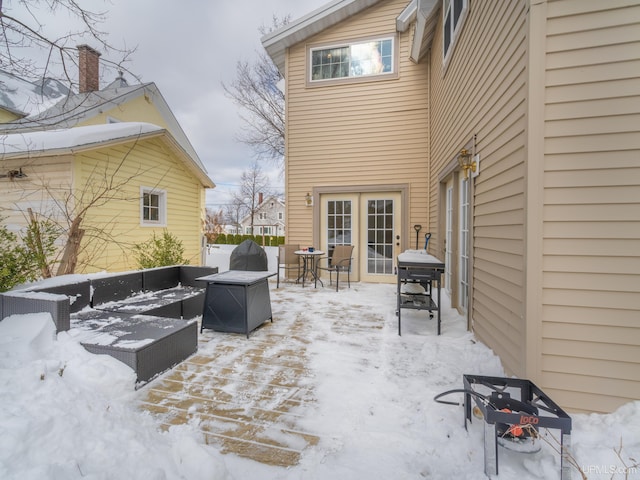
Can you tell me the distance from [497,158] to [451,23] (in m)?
3.06

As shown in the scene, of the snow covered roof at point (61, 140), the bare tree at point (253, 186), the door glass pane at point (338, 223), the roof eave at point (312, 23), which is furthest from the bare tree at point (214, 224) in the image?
the roof eave at point (312, 23)

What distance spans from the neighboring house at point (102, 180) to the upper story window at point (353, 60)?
3.78 metres

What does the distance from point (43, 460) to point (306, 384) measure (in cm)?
155

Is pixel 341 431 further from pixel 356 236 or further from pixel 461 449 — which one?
pixel 356 236

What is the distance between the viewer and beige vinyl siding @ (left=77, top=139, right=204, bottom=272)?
603 cm

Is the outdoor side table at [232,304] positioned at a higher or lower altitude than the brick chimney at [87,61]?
lower

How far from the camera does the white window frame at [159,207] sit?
7.25 m

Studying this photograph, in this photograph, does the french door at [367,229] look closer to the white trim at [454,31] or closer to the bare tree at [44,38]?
the white trim at [454,31]

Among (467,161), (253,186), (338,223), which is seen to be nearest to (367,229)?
(338,223)

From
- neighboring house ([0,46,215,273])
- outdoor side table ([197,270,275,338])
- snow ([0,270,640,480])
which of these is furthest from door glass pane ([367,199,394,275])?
neighboring house ([0,46,215,273])

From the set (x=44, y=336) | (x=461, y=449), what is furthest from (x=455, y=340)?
(x=44, y=336)

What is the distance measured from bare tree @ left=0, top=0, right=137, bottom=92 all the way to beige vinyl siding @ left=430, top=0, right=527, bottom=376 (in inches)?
143

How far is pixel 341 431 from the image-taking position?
1.88m

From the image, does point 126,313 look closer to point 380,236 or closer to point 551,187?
point 551,187
